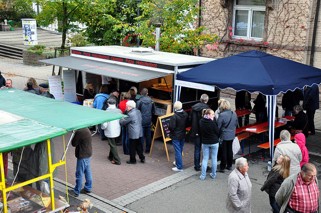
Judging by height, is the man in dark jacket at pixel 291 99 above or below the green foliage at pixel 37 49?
below

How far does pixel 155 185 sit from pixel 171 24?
7.86 metres

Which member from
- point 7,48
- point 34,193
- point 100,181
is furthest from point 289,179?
point 7,48

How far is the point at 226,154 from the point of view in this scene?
31.2 feet

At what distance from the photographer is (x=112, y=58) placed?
42.7 feet

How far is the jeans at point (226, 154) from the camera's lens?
9438 mm

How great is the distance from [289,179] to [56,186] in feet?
16.3

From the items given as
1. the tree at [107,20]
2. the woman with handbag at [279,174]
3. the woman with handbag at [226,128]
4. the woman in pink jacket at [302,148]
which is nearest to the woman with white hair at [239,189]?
the woman with handbag at [279,174]

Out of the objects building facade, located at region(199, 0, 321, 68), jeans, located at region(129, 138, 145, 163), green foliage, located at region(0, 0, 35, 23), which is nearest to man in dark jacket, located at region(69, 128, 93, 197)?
jeans, located at region(129, 138, 145, 163)

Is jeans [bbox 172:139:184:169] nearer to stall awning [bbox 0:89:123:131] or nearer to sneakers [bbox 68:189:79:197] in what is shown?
sneakers [bbox 68:189:79:197]

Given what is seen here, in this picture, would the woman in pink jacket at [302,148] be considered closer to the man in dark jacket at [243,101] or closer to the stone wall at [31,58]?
the man in dark jacket at [243,101]

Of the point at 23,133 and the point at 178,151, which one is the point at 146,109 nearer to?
the point at 178,151

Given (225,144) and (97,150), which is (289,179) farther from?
(97,150)

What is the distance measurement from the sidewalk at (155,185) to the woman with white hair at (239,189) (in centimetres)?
167

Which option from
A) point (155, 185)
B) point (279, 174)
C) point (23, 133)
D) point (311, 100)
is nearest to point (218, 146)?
point (155, 185)
